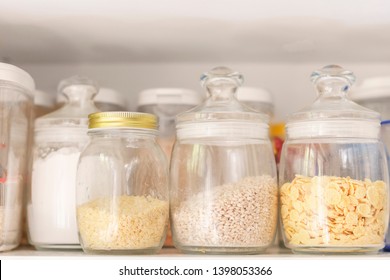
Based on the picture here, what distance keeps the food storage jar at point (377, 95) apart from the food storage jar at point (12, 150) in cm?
54

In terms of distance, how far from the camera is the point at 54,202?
793mm

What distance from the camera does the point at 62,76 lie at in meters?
1.07

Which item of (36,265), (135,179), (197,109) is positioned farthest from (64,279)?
(197,109)

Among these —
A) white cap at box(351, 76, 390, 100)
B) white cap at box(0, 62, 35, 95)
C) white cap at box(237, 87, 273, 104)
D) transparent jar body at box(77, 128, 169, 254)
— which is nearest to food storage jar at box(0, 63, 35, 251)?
white cap at box(0, 62, 35, 95)

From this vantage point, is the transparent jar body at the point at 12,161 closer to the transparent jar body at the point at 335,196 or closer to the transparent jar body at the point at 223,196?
the transparent jar body at the point at 223,196

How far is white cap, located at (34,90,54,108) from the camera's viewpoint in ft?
3.19

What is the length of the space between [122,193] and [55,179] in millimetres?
129

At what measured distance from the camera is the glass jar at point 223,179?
711 mm

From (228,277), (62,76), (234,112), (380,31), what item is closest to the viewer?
(228,277)

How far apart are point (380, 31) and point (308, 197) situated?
13.3 inches

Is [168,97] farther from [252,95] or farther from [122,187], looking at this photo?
[122,187]

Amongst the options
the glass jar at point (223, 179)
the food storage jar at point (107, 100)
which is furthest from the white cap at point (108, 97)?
the glass jar at point (223, 179)

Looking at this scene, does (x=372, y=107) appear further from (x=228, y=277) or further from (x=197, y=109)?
(x=228, y=277)

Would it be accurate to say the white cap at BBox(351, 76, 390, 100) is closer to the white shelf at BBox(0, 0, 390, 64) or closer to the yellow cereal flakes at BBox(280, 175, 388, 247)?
the white shelf at BBox(0, 0, 390, 64)
